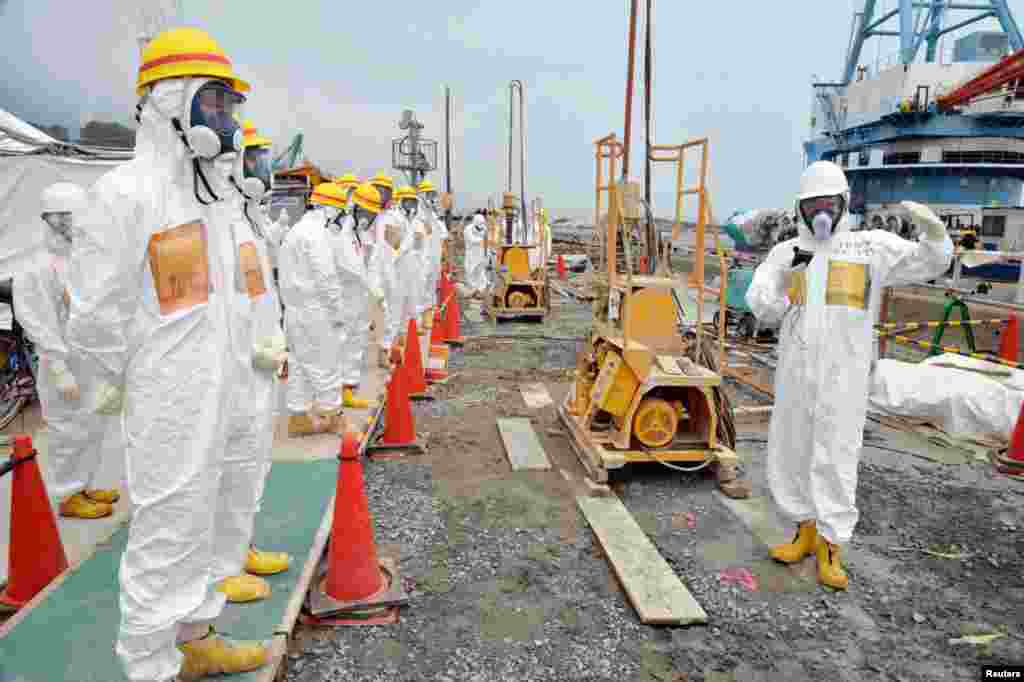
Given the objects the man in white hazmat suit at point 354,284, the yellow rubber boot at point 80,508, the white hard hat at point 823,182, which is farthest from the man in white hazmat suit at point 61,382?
the white hard hat at point 823,182

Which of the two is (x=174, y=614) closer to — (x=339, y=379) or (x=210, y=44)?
(x=210, y=44)

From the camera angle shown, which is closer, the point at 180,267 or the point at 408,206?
the point at 180,267

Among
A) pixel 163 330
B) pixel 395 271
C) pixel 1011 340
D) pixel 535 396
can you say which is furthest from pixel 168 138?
pixel 1011 340

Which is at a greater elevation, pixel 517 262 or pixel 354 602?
pixel 517 262

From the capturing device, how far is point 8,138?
7.96m

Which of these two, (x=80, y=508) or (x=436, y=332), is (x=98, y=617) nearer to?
(x=80, y=508)

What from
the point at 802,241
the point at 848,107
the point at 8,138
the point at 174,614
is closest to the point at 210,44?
the point at 174,614

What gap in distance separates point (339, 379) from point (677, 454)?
3055 mm

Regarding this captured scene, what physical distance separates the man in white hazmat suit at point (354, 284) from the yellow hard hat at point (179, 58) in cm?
388

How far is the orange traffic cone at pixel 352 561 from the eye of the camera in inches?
137

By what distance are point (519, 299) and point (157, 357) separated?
11195 mm

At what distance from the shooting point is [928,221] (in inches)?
145

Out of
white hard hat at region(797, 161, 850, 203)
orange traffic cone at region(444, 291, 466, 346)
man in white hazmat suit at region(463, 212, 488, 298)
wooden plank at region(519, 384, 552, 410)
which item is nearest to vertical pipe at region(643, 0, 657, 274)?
white hard hat at region(797, 161, 850, 203)

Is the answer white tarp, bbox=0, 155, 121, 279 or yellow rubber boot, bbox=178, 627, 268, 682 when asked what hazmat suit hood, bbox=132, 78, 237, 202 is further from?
white tarp, bbox=0, 155, 121, 279
